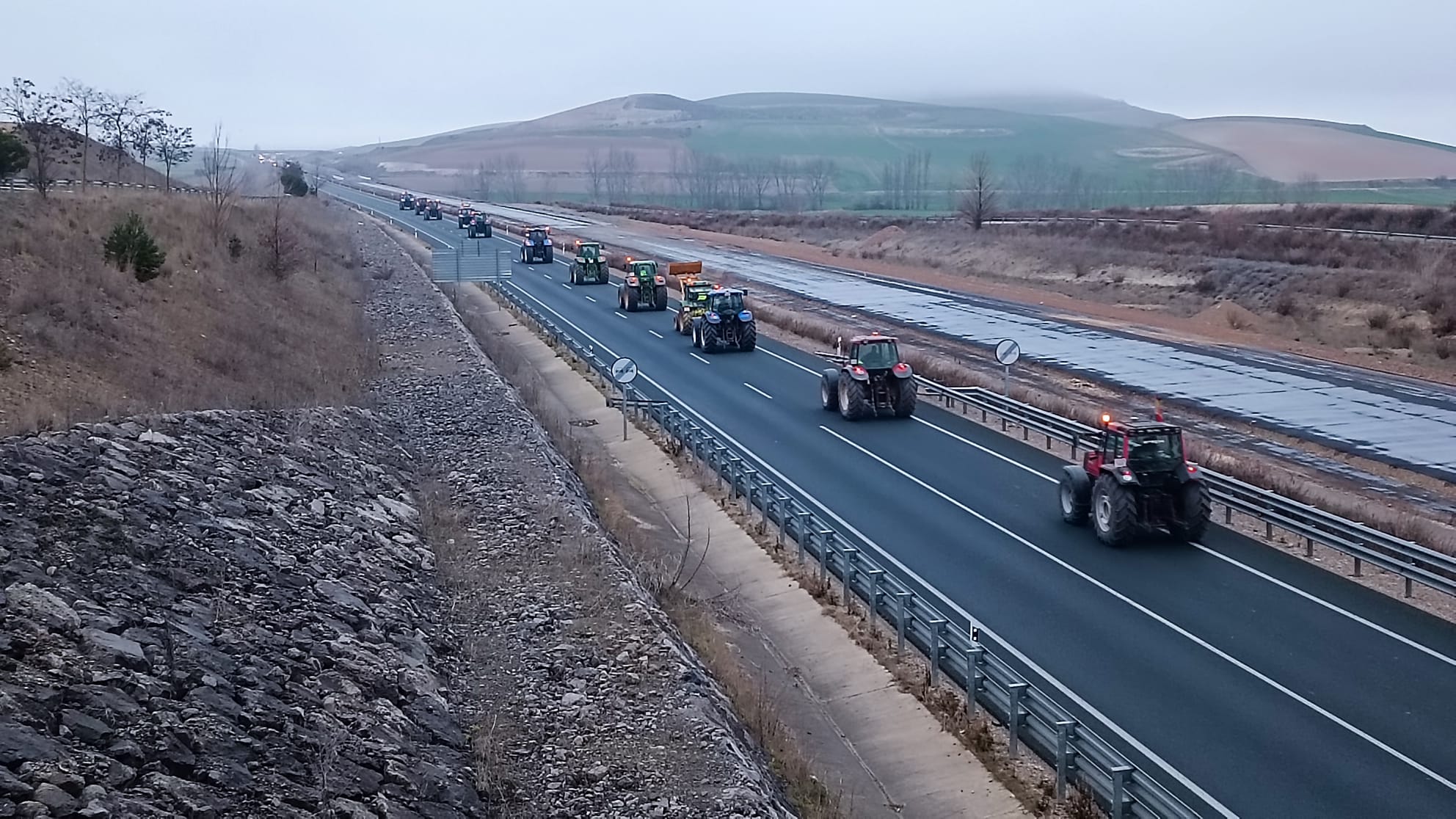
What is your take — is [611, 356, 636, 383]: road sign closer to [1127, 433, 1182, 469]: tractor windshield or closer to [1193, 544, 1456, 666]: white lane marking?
[1127, 433, 1182, 469]: tractor windshield

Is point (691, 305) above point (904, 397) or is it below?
above

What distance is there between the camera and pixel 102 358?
72.0 ft

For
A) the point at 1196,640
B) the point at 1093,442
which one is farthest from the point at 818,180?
the point at 1196,640

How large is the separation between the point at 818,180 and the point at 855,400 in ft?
468

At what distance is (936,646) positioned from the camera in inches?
550

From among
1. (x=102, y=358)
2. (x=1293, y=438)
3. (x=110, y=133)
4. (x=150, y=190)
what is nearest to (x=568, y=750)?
(x=102, y=358)

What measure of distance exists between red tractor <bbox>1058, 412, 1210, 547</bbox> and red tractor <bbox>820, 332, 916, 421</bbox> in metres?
9.72

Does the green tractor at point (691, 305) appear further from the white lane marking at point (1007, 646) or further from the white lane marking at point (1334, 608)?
the white lane marking at point (1334, 608)

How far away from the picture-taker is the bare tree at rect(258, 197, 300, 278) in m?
40.6

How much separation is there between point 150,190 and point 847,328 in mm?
29073

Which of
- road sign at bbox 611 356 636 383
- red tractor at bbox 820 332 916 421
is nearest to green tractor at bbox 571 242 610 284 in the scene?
red tractor at bbox 820 332 916 421

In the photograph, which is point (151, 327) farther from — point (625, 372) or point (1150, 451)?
point (1150, 451)

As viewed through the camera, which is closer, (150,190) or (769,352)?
(769,352)

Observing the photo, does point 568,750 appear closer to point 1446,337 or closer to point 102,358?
point 102,358
